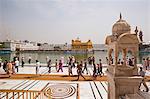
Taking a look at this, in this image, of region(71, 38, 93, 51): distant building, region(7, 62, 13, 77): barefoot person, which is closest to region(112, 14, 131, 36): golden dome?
region(7, 62, 13, 77): barefoot person

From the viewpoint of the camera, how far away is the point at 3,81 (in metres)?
6.07

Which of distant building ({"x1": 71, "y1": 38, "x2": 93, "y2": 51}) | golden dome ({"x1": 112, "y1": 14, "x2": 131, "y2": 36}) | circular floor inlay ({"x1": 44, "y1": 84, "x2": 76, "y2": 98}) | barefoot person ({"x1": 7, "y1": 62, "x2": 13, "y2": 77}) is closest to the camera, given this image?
golden dome ({"x1": 112, "y1": 14, "x2": 131, "y2": 36})

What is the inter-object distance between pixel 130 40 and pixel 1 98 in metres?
2.66

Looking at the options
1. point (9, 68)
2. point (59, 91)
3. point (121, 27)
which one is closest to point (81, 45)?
point (9, 68)

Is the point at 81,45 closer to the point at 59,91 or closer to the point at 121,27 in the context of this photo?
the point at 59,91

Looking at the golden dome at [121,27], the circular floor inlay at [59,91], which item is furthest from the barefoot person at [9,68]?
the golden dome at [121,27]

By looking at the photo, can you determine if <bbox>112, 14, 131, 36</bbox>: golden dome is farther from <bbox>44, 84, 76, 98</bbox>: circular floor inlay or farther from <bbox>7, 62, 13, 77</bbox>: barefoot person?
<bbox>7, 62, 13, 77</bbox>: barefoot person

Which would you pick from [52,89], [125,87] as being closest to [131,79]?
[125,87]

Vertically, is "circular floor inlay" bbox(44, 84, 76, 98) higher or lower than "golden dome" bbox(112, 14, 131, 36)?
lower

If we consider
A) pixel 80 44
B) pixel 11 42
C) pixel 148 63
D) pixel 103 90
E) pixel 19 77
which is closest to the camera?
pixel 103 90

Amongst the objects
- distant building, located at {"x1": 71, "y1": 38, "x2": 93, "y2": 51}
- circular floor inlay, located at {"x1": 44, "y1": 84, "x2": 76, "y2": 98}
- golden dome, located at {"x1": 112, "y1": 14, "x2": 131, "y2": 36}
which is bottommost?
circular floor inlay, located at {"x1": 44, "y1": 84, "x2": 76, "y2": 98}

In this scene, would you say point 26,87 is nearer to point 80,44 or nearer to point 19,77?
point 19,77

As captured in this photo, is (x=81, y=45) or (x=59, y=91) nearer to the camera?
(x=59, y=91)

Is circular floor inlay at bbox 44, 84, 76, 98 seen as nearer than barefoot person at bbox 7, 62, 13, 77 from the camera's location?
Yes
